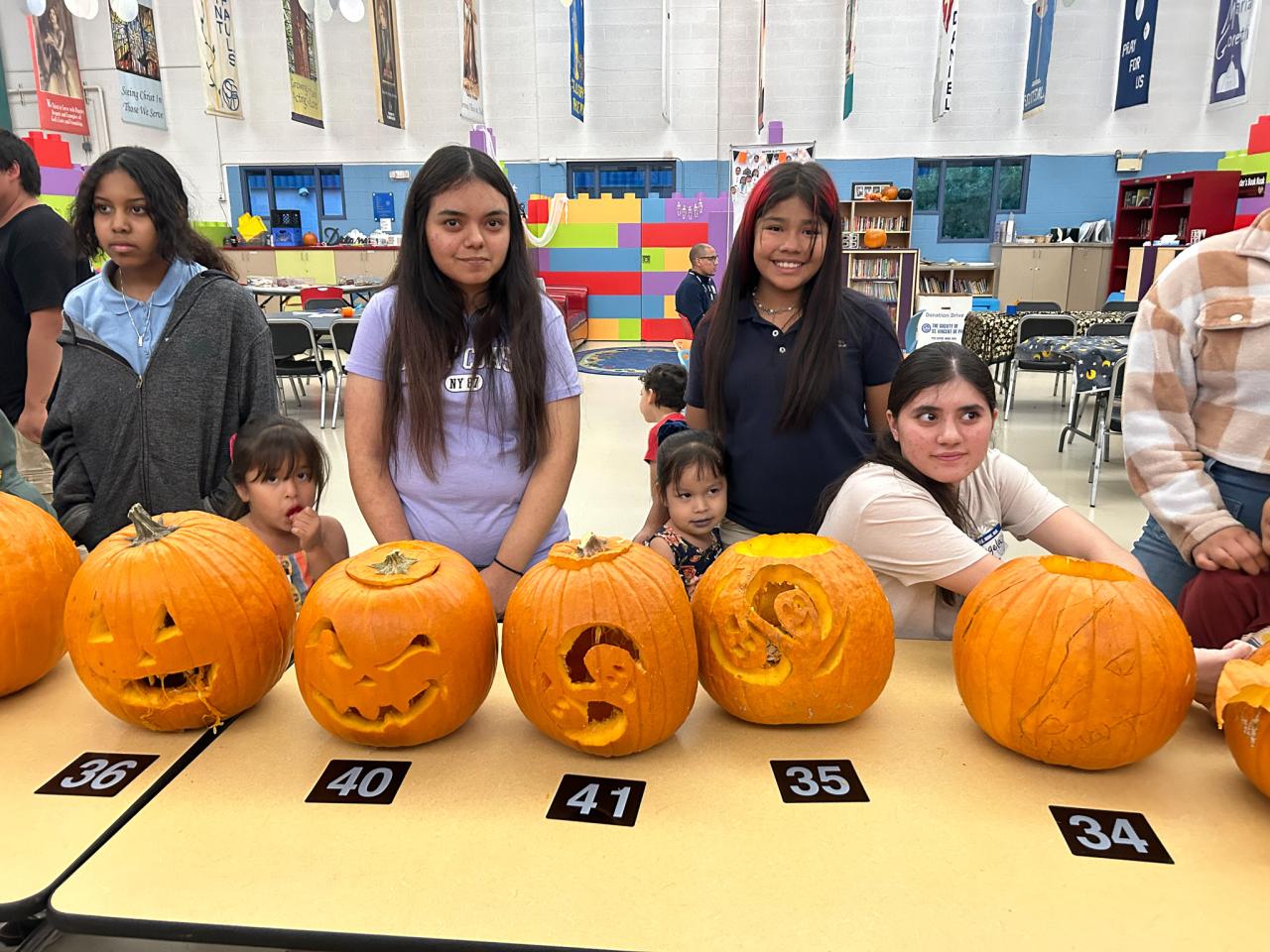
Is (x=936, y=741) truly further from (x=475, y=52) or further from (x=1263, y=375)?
(x=475, y=52)

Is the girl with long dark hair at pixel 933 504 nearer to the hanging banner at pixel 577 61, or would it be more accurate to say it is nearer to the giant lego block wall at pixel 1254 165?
the giant lego block wall at pixel 1254 165

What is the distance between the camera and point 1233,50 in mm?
9695

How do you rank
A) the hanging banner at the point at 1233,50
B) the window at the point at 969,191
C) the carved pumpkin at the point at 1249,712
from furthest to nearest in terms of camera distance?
the window at the point at 969,191 → the hanging banner at the point at 1233,50 → the carved pumpkin at the point at 1249,712

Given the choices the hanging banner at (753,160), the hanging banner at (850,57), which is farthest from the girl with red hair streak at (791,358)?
the hanging banner at (850,57)

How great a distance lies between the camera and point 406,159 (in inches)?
516

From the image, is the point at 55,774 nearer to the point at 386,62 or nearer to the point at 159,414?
the point at 159,414

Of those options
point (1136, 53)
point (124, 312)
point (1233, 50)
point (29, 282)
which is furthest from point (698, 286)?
point (1233, 50)

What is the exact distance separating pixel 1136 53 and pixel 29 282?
12241mm

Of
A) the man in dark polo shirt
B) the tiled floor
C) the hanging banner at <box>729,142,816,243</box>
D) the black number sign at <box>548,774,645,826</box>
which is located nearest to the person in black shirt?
the tiled floor

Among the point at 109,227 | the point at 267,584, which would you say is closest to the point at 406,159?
the point at 109,227

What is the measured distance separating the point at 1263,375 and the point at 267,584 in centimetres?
163

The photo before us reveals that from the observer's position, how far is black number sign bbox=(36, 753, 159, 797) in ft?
3.23

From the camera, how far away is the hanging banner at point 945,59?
10391 mm

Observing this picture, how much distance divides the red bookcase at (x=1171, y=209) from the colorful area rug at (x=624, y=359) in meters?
6.26
